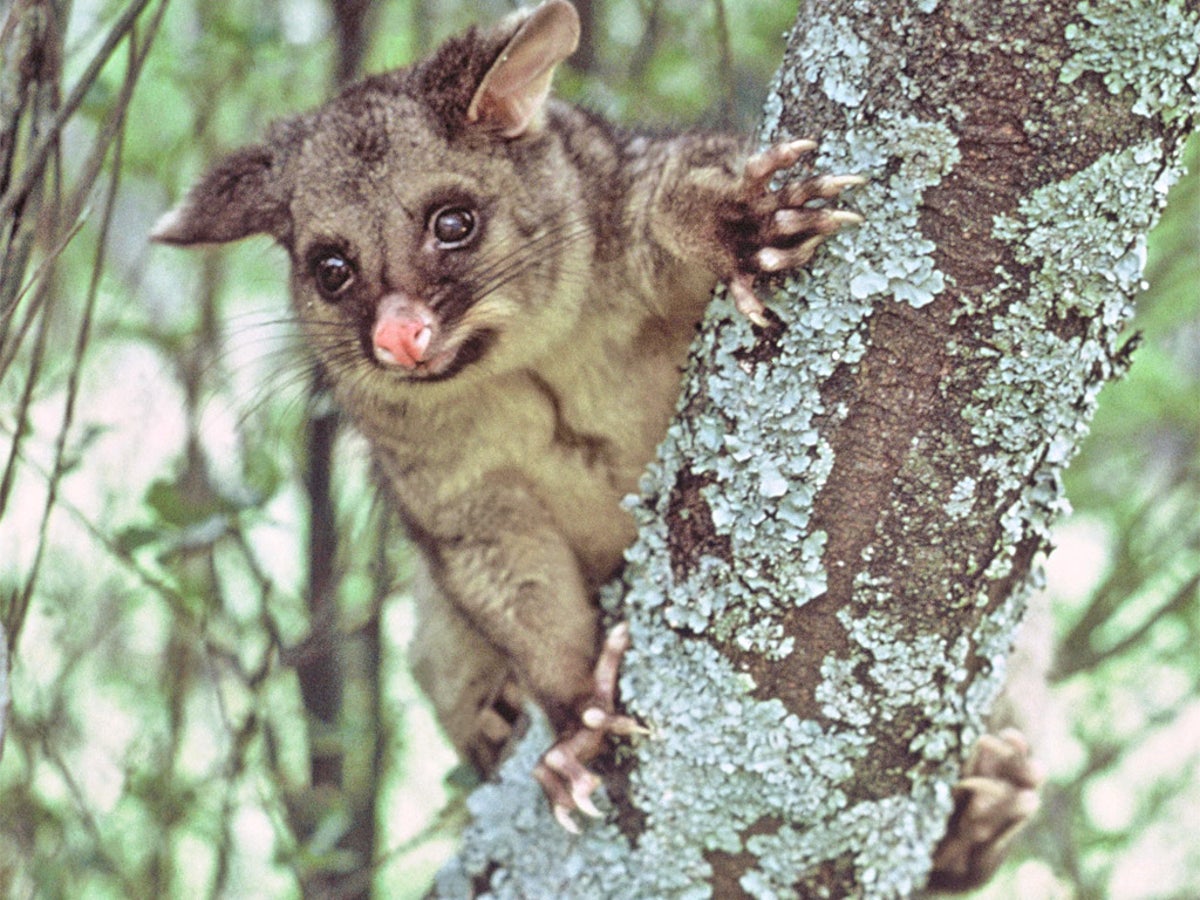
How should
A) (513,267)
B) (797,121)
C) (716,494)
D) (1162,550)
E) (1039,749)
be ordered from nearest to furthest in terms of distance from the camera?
1. (797,121)
2. (716,494)
3. (513,267)
4. (1039,749)
5. (1162,550)

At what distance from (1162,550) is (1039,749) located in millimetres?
1627

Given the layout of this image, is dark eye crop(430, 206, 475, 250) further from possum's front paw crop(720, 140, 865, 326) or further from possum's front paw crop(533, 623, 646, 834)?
possum's front paw crop(533, 623, 646, 834)

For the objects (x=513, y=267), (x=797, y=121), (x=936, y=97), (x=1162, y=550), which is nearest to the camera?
(x=936, y=97)

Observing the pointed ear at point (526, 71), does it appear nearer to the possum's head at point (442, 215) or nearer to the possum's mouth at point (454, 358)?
the possum's head at point (442, 215)

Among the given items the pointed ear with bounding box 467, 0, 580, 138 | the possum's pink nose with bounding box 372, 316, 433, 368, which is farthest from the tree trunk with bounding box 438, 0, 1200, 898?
the pointed ear with bounding box 467, 0, 580, 138

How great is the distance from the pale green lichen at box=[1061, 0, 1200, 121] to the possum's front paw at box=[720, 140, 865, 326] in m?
0.39

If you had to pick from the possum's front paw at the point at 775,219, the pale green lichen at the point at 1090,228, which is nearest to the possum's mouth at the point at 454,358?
the possum's front paw at the point at 775,219

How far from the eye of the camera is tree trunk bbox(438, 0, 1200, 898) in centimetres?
207

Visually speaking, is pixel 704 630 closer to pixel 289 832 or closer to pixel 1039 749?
pixel 1039 749

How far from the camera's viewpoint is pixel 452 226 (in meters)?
3.11

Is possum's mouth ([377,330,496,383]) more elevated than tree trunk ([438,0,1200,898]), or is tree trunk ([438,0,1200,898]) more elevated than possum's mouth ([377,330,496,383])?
A: possum's mouth ([377,330,496,383])

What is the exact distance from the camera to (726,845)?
262 centimetres

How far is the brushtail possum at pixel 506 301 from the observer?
2.98 metres

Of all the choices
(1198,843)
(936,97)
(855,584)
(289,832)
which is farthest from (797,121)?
(1198,843)
